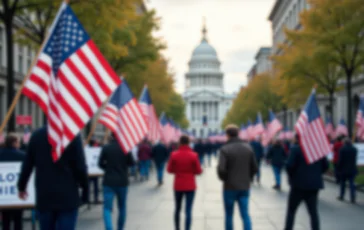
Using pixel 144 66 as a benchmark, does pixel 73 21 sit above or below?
below

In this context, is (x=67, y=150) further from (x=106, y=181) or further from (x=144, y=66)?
(x=144, y=66)

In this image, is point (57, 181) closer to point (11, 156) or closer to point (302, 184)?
point (11, 156)

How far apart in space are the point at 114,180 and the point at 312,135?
3.32m

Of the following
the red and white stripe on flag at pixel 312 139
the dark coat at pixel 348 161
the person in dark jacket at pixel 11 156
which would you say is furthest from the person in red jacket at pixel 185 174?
the dark coat at pixel 348 161

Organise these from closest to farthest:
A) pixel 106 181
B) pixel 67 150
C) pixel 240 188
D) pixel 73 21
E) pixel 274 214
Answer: pixel 67 150, pixel 73 21, pixel 240 188, pixel 106 181, pixel 274 214

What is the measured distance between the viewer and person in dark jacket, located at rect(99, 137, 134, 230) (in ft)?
30.9

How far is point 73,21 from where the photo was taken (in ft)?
22.5

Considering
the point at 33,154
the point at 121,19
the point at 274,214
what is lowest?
the point at 274,214

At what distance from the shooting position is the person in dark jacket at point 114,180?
30.9ft

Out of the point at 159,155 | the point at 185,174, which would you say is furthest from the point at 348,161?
the point at 159,155

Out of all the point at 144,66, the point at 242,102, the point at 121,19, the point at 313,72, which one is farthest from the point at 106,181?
the point at 242,102

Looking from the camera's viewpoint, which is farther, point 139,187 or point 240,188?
point 139,187

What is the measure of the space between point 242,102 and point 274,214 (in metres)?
61.5

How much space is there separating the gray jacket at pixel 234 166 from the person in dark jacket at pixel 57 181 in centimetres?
307
